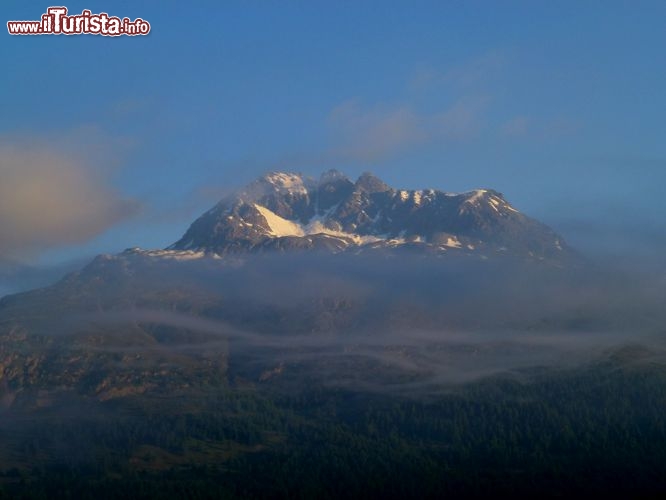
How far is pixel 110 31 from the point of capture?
6535 inches

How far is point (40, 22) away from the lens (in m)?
167

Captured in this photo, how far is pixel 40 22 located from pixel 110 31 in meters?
12.1
